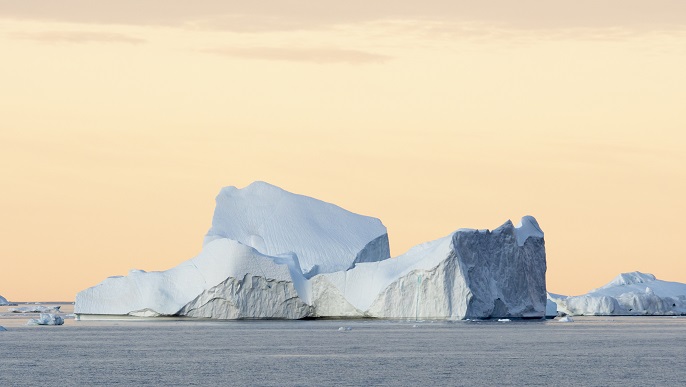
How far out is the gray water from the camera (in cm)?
2758

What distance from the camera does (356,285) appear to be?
53938mm

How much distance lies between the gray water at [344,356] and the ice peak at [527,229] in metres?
5.15

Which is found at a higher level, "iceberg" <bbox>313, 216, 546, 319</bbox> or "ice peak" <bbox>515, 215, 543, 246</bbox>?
"ice peak" <bbox>515, 215, 543, 246</bbox>

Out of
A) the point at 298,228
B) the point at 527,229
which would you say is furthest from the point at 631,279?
the point at 298,228

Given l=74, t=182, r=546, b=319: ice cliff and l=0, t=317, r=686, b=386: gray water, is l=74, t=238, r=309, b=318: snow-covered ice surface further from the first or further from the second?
l=0, t=317, r=686, b=386: gray water

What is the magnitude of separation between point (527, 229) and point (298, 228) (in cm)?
1319

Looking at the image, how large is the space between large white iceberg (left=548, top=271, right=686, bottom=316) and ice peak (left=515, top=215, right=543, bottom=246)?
24193 mm

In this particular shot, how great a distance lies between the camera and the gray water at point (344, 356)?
2758 cm

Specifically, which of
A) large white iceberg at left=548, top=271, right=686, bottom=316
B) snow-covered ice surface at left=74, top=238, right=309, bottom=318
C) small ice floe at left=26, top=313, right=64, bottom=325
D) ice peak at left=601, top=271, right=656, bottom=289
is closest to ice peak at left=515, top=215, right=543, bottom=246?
snow-covered ice surface at left=74, top=238, right=309, bottom=318

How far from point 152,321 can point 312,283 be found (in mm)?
9896

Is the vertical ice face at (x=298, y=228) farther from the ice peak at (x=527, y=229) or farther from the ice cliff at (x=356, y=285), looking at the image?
the ice peak at (x=527, y=229)

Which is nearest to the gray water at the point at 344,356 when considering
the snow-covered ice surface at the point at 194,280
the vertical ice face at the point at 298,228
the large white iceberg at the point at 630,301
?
the snow-covered ice surface at the point at 194,280

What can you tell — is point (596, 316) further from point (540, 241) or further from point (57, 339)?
point (57, 339)

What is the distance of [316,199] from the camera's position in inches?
2557
